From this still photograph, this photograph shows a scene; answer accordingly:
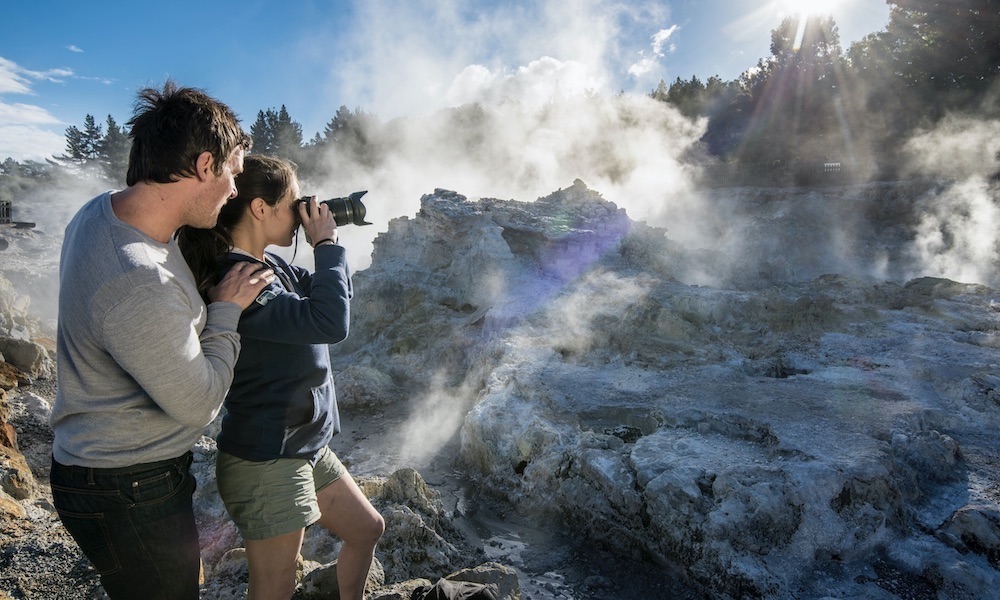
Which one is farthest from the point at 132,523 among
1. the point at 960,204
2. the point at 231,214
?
the point at 960,204

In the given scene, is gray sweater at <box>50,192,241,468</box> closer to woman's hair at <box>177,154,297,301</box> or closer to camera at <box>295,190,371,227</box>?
woman's hair at <box>177,154,297,301</box>

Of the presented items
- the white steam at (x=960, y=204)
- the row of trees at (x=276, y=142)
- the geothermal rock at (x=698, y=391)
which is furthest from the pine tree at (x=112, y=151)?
the white steam at (x=960, y=204)

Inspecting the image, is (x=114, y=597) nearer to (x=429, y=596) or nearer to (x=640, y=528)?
(x=429, y=596)

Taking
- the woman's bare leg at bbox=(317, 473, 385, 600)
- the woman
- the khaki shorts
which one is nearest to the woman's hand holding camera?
the woman

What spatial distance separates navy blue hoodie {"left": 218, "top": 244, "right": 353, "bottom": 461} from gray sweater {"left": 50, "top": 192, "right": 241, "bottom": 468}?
16cm

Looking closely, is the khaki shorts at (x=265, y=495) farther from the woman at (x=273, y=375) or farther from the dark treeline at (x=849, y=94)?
the dark treeline at (x=849, y=94)

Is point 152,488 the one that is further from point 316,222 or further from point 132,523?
point 316,222

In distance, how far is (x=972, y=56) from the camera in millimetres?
13953

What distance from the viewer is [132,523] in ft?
3.70

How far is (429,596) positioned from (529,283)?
5.34 m

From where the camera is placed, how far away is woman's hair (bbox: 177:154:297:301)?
1.27 metres

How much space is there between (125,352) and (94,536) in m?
0.42

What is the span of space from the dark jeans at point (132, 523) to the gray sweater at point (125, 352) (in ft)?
0.14

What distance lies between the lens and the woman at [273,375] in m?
1.31
